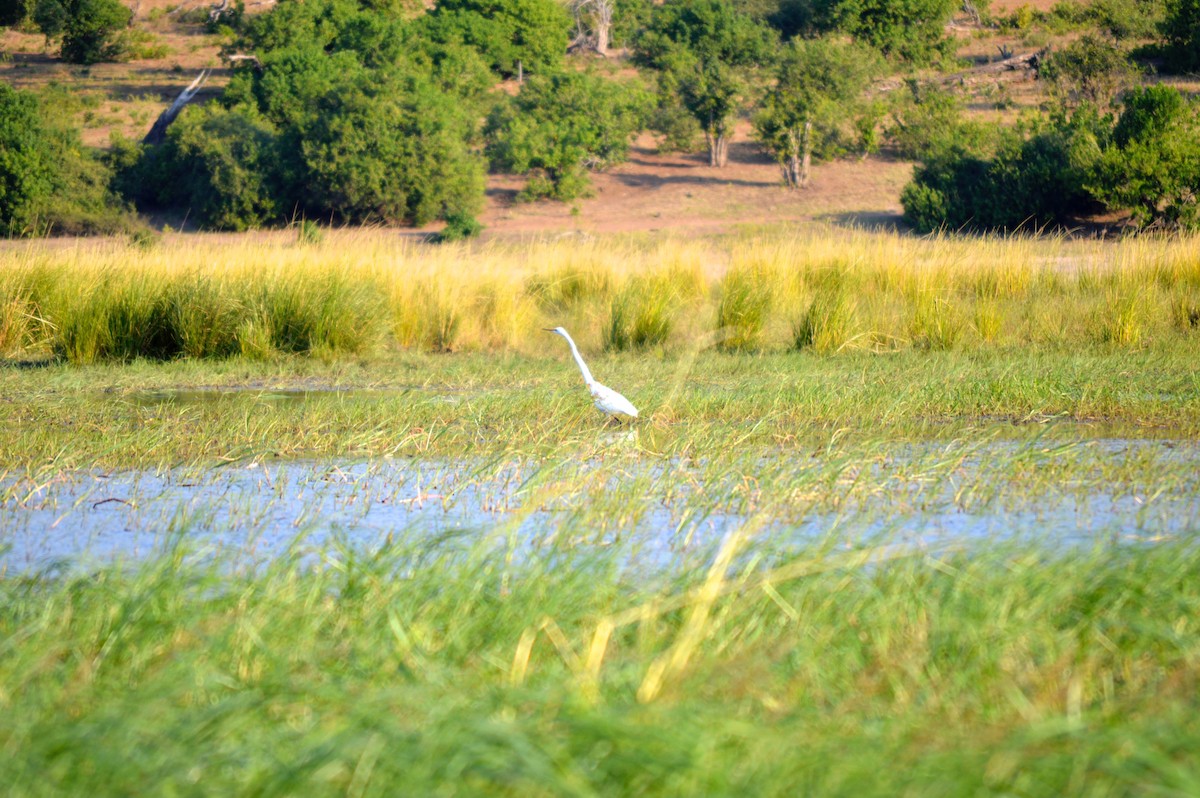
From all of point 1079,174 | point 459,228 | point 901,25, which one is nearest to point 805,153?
point 1079,174

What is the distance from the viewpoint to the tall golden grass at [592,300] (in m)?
9.85

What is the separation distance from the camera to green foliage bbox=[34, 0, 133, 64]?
1421 inches

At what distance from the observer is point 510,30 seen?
34250 mm

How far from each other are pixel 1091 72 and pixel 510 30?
15828 millimetres

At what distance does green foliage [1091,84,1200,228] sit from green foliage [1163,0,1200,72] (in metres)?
11.0

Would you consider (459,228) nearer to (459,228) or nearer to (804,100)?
(459,228)

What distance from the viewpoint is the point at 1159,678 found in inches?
112

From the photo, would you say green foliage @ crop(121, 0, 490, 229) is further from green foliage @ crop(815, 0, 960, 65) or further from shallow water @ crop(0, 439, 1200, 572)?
shallow water @ crop(0, 439, 1200, 572)

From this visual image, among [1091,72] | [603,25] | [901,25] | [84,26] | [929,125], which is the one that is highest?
[603,25]

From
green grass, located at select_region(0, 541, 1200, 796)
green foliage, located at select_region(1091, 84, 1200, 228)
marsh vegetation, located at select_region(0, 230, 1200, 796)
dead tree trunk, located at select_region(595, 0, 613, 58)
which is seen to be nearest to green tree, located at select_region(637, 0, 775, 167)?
dead tree trunk, located at select_region(595, 0, 613, 58)

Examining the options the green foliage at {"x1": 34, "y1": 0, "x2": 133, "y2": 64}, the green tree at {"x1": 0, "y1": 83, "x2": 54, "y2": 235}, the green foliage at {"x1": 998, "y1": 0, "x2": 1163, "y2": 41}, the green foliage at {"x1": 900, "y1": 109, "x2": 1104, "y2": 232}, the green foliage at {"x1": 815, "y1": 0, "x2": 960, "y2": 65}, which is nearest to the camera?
the green foliage at {"x1": 900, "y1": 109, "x2": 1104, "y2": 232}

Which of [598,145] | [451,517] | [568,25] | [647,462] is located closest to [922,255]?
[647,462]

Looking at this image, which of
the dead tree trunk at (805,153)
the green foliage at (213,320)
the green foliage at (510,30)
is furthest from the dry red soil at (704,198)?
the green foliage at (213,320)

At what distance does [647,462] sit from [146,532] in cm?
216
